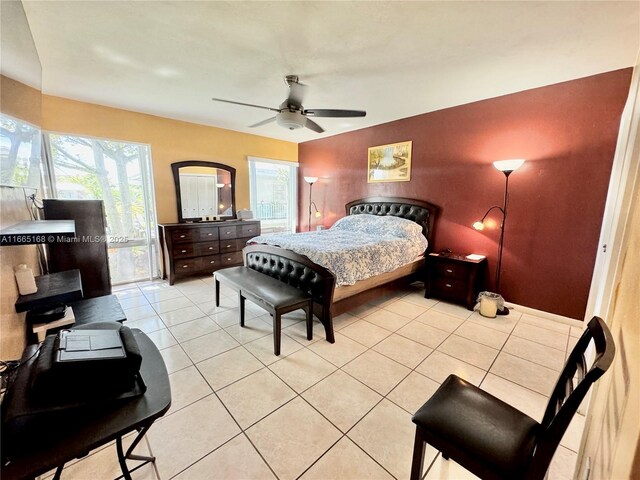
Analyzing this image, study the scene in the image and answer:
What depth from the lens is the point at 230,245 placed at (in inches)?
190

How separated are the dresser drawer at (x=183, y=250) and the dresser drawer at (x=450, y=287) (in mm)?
3852

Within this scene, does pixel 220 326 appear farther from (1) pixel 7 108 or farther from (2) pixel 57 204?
(1) pixel 7 108

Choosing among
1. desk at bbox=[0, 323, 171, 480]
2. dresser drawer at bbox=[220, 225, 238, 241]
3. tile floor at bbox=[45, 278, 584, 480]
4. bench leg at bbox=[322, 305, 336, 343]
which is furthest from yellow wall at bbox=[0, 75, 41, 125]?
dresser drawer at bbox=[220, 225, 238, 241]

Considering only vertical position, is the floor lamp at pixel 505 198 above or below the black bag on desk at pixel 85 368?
above

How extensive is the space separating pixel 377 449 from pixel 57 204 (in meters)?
3.80

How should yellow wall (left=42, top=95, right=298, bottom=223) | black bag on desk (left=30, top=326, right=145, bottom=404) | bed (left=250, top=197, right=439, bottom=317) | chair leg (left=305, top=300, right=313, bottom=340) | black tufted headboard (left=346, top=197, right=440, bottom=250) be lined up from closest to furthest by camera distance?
1. black bag on desk (left=30, top=326, right=145, bottom=404)
2. chair leg (left=305, top=300, right=313, bottom=340)
3. bed (left=250, top=197, right=439, bottom=317)
4. yellow wall (left=42, top=95, right=298, bottom=223)
5. black tufted headboard (left=346, top=197, right=440, bottom=250)

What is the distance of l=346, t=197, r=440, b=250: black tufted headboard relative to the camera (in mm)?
4047

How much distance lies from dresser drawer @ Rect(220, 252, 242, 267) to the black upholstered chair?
421 cm

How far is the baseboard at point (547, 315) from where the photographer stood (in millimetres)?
2932

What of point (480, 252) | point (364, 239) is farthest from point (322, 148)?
point (480, 252)

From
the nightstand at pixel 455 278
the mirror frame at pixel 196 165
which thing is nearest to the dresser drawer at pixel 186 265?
the mirror frame at pixel 196 165

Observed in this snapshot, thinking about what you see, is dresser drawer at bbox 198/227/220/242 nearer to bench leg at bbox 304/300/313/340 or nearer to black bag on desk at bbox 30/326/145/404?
bench leg at bbox 304/300/313/340

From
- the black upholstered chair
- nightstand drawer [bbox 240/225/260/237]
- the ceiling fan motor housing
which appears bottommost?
the black upholstered chair

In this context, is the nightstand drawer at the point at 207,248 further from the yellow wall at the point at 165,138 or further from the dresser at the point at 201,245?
the yellow wall at the point at 165,138
